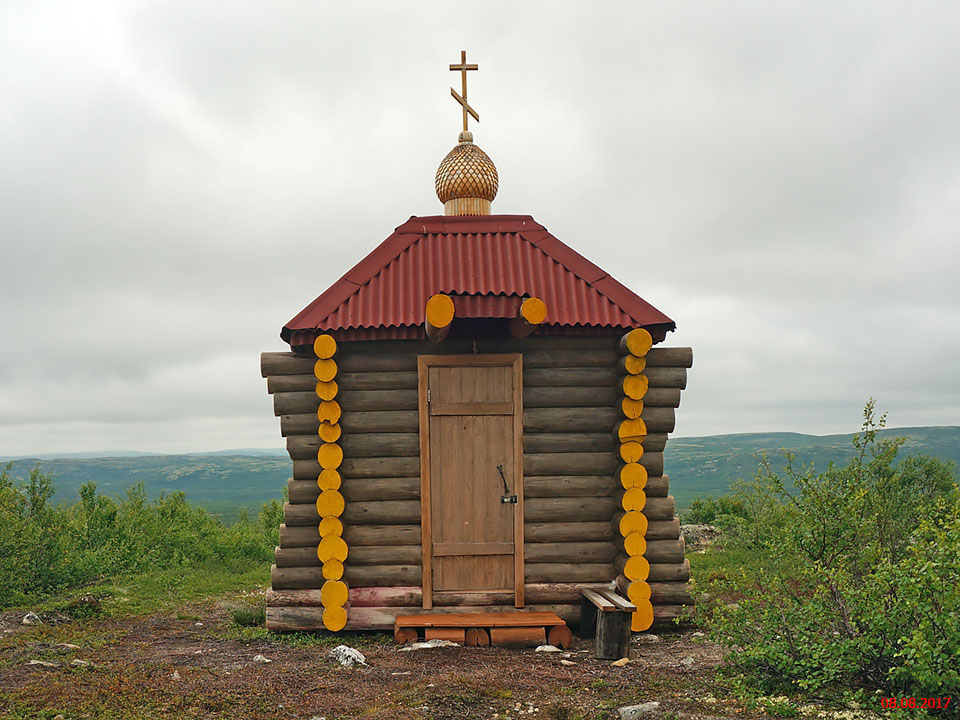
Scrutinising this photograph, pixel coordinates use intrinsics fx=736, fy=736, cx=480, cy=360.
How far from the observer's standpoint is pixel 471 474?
908cm

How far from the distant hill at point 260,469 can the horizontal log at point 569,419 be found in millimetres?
61563

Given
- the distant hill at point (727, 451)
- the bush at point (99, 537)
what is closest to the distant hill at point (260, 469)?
the distant hill at point (727, 451)

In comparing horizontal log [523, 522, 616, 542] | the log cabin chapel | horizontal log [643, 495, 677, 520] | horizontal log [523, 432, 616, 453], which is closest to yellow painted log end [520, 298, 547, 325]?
the log cabin chapel

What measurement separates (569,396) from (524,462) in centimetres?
100

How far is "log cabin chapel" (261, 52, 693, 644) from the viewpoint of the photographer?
8875 mm

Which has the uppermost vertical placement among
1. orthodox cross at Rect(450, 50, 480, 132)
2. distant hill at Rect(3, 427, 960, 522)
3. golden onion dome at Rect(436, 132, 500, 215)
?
orthodox cross at Rect(450, 50, 480, 132)

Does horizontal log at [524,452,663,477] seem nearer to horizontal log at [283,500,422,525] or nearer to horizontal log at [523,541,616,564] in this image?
horizontal log at [523,541,616,564]

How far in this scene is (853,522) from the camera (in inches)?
260

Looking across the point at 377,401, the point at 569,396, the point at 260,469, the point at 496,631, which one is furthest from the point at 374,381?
the point at 260,469

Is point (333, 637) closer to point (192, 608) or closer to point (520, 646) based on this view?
point (520, 646)

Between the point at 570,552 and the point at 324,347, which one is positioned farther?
the point at 570,552

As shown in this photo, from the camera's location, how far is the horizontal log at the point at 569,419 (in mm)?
9172

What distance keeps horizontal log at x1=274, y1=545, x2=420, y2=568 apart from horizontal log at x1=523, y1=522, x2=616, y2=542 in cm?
141

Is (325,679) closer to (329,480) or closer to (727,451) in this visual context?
(329,480)
